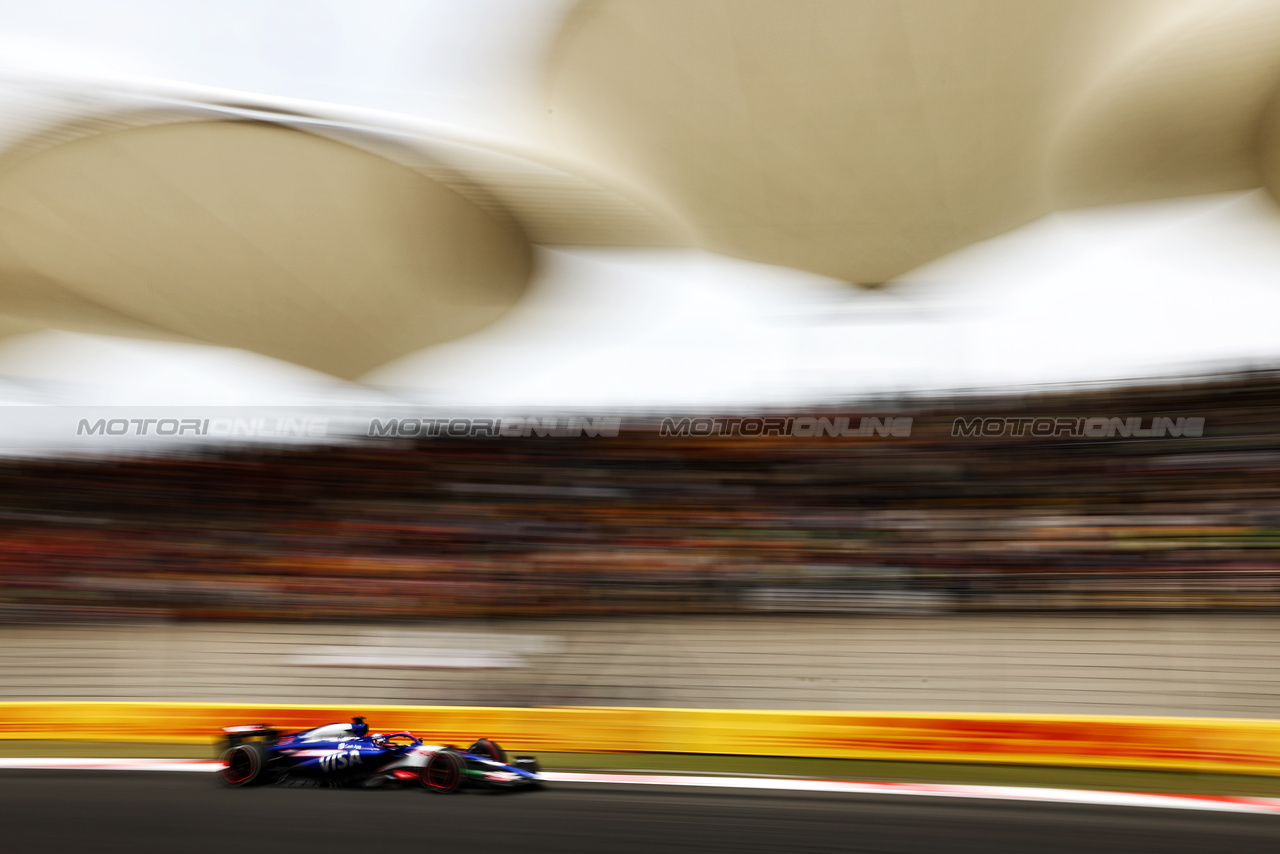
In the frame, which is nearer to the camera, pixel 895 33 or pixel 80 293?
pixel 895 33

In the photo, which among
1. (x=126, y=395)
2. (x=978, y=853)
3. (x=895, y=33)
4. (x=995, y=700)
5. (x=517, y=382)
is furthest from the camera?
(x=126, y=395)

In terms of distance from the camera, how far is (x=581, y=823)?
4.11 metres

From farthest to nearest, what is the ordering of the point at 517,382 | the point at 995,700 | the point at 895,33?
the point at 517,382
the point at 895,33
the point at 995,700

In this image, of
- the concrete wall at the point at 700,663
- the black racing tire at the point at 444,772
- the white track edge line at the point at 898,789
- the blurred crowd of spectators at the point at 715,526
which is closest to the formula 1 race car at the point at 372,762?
the black racing tire at the point at 444,772

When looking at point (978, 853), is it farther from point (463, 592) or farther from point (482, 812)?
point (463, 592)

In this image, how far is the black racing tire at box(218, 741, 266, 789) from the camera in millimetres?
4820

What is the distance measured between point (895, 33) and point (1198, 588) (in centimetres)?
492

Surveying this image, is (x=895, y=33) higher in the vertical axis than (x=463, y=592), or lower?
higher

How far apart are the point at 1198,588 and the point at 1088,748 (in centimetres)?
171

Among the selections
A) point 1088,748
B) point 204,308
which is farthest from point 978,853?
point 204,308

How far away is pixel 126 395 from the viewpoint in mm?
15141

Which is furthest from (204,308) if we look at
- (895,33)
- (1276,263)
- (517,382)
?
(1276,263)

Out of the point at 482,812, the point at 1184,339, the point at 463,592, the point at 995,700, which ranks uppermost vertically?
the point at 1184,339

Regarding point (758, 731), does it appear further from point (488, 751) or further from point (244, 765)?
point (244, 765)
